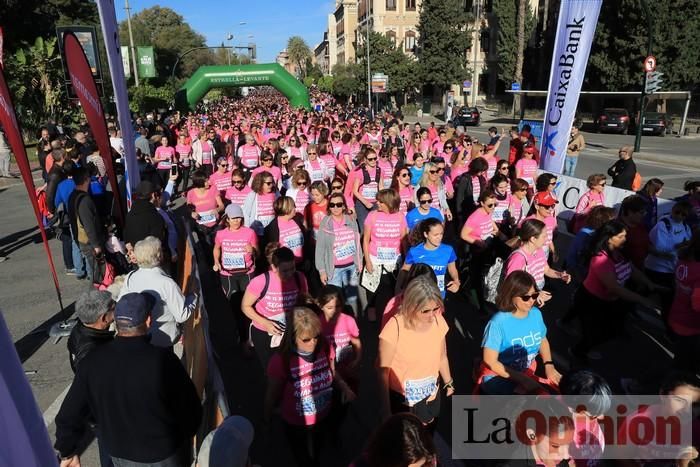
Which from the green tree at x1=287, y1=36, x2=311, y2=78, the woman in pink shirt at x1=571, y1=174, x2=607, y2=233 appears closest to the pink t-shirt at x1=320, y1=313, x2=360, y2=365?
the woman in pink shirt at x1=571, y1=174, x2=607, y2=233

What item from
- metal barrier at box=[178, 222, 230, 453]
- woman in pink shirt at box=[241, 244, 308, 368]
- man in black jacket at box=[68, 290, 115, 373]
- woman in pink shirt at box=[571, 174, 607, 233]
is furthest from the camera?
woman in pink shirt at box=[571, 174, 607, 233]

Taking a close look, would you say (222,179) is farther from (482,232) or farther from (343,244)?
(482,232)

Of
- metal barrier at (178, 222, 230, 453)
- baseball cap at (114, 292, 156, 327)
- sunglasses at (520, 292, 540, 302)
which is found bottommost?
metal barrier at (178, 222, 230, 453)

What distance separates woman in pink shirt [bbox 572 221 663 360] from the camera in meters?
4.27

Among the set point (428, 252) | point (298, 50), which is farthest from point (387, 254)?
point (298, 50)

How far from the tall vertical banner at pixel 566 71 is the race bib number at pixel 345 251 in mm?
4573

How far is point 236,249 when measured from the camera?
5105 mm

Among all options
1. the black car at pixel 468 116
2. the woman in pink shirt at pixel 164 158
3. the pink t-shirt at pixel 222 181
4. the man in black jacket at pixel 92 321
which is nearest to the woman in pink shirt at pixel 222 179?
the pink t-shirt at pixel 222 181

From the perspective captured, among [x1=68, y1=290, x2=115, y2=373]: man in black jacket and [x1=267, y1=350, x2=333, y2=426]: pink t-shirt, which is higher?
[x1=68, y1=290, x2=115, y2=373]: man in black jacket

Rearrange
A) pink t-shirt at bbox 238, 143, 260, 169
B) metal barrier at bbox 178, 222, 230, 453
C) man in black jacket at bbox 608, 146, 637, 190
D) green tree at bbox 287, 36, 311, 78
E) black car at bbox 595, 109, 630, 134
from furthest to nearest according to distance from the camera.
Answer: green tree at bbox 287, 36, 311, 78 < black car at bbox 595, 109, 630, 134 < pink t-shirt at bbox 238, 143, 260, 169 < man in black jacket at bbox 608, 146, 637, 190 < metal barrier at bbox 178, 222, 230, 453

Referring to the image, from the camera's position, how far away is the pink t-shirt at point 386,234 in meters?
5.22

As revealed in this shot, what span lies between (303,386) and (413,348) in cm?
74

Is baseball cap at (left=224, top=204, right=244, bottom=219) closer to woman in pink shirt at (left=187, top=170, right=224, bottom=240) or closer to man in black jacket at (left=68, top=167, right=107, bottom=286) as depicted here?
woman in pink shirt at (left=187, top=170, right=224, bottom=240)

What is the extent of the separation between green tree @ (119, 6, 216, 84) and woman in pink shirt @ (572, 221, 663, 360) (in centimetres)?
4464
